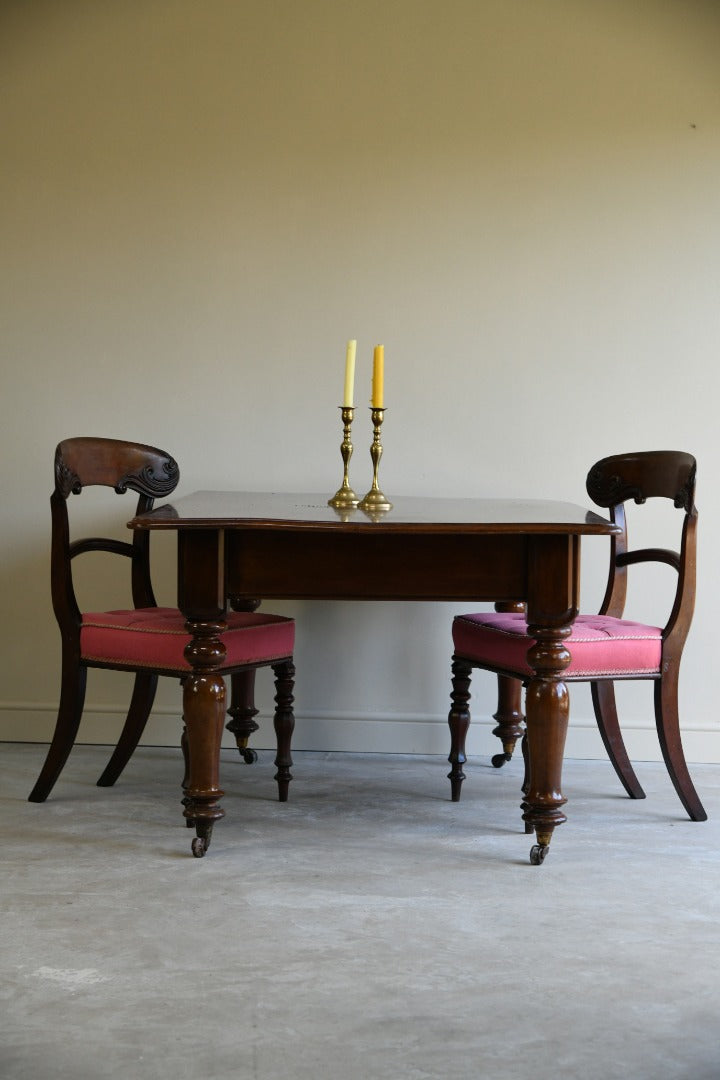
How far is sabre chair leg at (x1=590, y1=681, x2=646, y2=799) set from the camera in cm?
339

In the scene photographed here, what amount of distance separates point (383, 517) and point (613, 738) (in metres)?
1.15

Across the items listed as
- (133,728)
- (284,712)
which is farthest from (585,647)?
(133,728)

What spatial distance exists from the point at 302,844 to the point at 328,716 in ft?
3.69

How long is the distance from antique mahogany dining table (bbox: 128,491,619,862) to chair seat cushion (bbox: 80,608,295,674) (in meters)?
0.21

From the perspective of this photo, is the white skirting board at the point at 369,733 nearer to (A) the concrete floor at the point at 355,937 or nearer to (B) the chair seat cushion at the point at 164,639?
(A) the concrete floor at the point at 355,937

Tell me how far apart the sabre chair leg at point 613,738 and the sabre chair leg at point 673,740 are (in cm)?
24

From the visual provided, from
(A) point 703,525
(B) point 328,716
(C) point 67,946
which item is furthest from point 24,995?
(A) point 703,525

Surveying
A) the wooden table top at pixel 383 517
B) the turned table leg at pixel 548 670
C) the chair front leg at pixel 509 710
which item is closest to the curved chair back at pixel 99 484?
the wooden table top at pixel 383 517

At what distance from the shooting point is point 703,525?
3.92 meters

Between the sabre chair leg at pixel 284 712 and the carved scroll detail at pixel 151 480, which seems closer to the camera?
the sabre chair leg at pixel 284 712

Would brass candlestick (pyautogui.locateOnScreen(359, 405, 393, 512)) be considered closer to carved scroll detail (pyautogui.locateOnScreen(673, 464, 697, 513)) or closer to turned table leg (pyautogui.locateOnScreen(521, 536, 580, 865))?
turned table leg (pyautogui.locateOnScreen(521, 536, 580, 865))

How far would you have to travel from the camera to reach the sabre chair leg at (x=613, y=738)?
3391 millimetres

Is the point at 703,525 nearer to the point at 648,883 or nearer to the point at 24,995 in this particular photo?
the point at 648,883

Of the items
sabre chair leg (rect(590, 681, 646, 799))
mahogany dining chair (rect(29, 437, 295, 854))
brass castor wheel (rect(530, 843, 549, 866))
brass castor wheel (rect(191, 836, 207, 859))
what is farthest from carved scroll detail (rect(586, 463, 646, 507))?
brass castor wheel (rect(191, 836, 207, 859))
